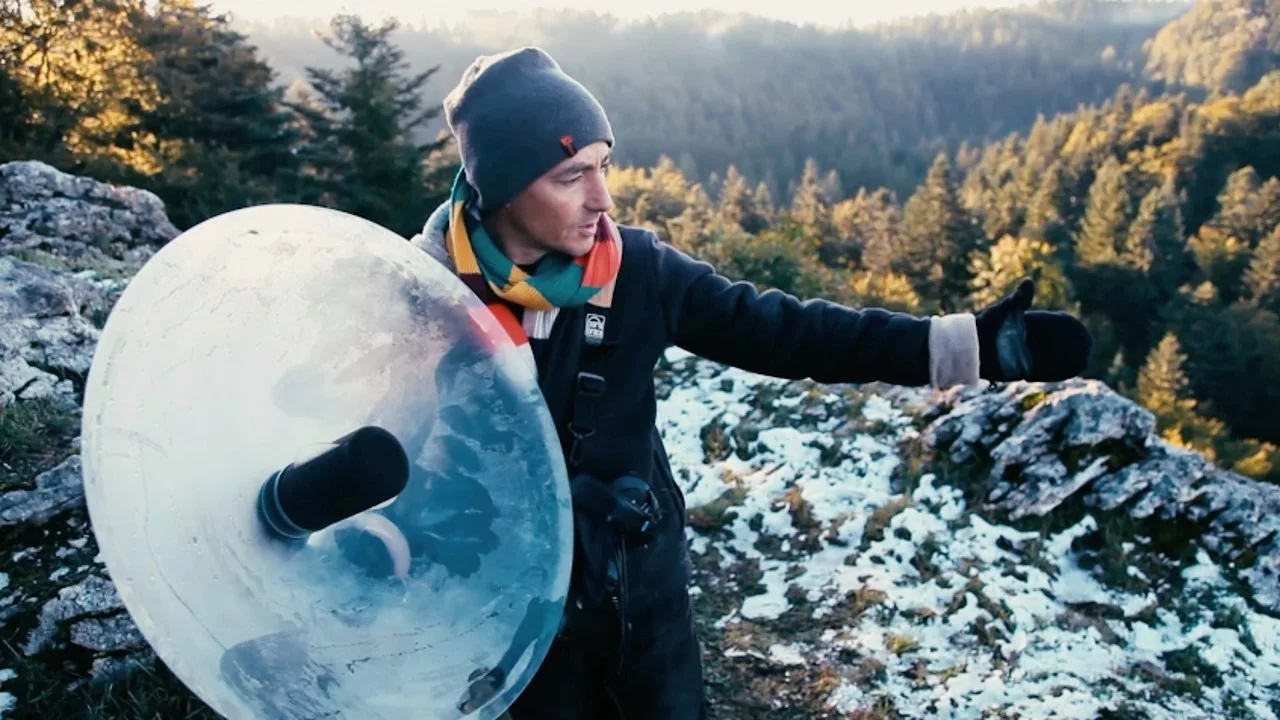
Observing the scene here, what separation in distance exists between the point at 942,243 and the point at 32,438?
1416 inches

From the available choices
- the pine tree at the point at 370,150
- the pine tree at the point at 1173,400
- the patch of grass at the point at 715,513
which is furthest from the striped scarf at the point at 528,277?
the pine tree at the point at 1173,400

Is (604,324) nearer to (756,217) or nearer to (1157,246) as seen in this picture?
(1157,246)

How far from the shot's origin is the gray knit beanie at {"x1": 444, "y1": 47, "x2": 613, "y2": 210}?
4.89 feet

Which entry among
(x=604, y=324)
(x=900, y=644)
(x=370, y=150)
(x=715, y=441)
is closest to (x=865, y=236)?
(x=370, y=150)

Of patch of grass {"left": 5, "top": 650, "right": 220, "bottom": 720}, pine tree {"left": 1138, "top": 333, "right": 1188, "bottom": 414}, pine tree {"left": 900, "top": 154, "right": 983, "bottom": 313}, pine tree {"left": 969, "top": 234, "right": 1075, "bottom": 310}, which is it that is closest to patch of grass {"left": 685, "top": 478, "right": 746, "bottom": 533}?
patch of grass {"left": 5, "top": 650, "right": 220, "bottom": 720}

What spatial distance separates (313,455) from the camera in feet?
4.03

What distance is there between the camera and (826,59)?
142m

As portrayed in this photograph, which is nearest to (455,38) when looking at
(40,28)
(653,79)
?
(653,79)

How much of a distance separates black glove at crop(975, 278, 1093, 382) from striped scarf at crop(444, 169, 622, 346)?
650 millimetres

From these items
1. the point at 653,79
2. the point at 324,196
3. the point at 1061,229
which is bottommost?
the point at 1061,229

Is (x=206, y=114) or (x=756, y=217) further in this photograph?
(x=756, y=217)

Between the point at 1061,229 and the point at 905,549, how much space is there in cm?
4500

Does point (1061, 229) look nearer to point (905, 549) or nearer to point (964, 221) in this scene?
point (964, 221)

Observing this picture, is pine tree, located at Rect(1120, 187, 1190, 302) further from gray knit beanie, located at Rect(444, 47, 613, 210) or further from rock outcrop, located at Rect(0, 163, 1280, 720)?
gray knit beanie, located at Rect(444, 47, 613, 210)
